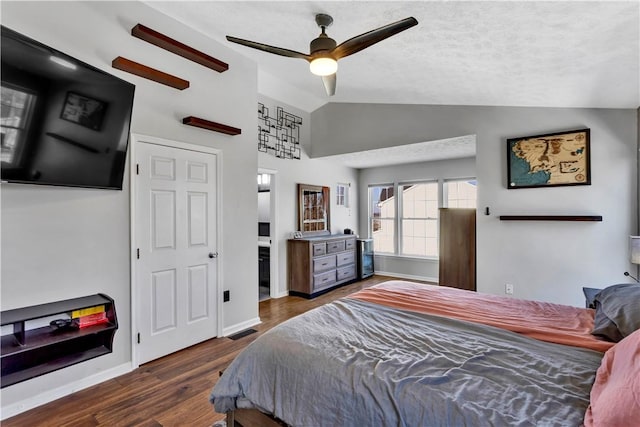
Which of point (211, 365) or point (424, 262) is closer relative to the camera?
point (211, 365)

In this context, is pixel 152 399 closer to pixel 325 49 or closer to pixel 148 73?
pixel 148 73

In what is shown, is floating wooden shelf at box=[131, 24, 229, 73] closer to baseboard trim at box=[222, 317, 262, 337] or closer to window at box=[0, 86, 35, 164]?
window at box=[0, 86, 35, 164]

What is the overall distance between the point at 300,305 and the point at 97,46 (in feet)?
12.1

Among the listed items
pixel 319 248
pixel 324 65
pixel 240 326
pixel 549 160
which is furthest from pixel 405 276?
pixel 324 65

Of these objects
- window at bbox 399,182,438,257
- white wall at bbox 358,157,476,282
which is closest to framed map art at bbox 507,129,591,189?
white wall at bbox 358,157,476,282

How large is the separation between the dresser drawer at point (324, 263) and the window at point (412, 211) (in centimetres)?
168

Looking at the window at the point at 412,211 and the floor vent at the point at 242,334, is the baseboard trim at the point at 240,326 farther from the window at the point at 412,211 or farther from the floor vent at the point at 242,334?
the window at the point at 412,211

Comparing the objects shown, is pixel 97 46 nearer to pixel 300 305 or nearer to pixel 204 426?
pixel 204 426

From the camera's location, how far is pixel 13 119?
1.89 meters

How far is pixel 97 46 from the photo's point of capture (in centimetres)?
254

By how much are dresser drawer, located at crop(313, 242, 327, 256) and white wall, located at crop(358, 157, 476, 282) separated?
6.11ft

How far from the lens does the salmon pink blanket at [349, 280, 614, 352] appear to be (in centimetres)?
165

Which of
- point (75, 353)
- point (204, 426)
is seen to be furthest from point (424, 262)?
point (75, 353)

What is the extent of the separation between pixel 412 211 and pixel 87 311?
5368 mm
